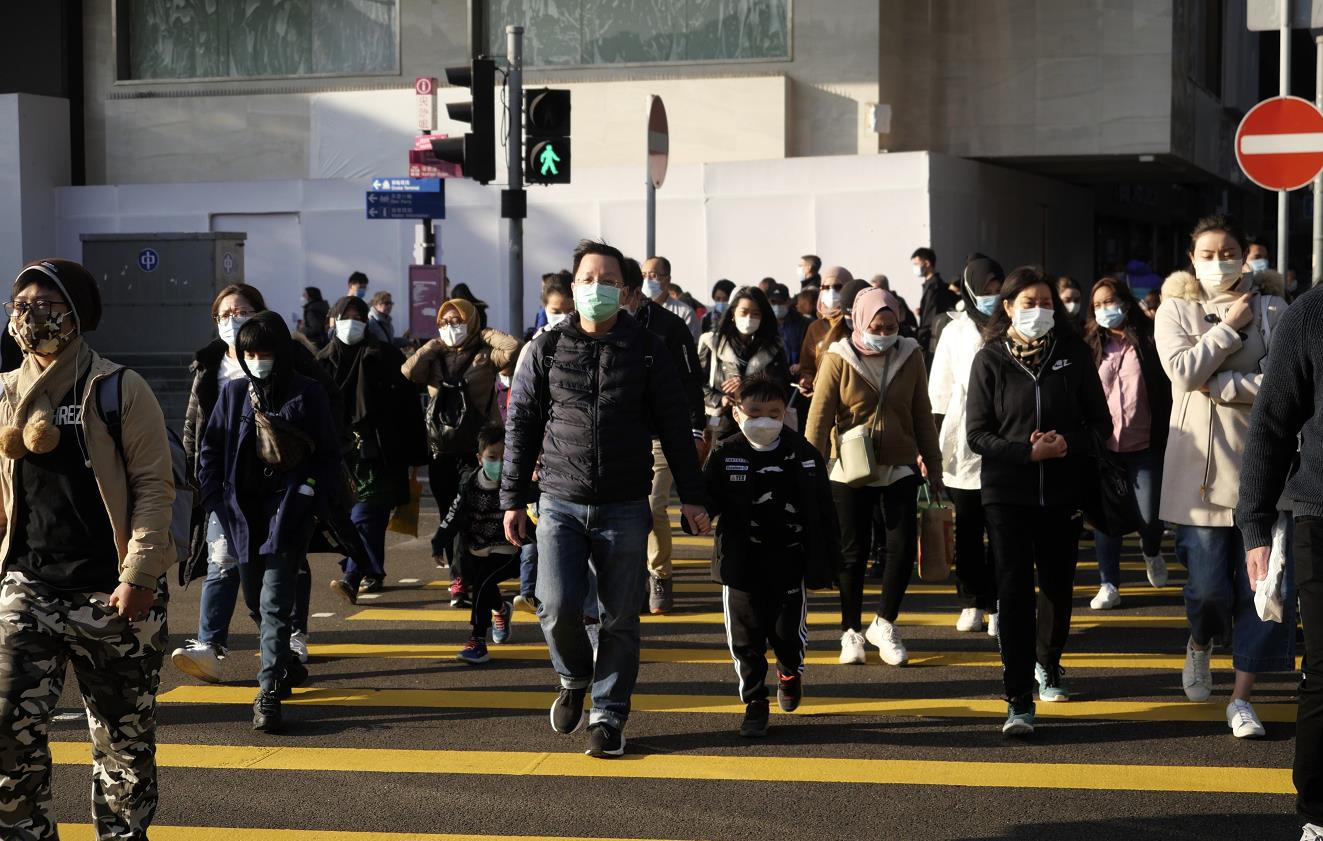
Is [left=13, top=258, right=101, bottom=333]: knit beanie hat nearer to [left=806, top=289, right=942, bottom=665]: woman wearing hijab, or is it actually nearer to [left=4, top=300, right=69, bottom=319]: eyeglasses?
[left=4, top=300, right=69, bottom=319]: eyeglasses

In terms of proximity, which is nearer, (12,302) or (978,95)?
(12,302)

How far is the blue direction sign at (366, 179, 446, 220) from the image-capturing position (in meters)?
22.6

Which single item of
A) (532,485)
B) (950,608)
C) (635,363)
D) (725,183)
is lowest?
(950,608)

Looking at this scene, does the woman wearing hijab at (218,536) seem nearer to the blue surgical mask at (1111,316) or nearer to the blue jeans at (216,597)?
the blue jeans at (216,597)

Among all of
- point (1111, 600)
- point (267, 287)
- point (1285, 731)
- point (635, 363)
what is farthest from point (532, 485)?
point (267, 287)

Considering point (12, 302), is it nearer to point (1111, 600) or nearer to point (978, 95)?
point (1111, 600)

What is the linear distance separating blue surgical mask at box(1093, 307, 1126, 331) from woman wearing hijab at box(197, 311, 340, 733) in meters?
4.84

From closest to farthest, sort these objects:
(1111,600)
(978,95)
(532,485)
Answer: (532,485) → (1111,600) → (978,95)

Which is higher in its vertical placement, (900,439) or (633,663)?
(900,439)

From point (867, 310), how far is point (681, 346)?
5.54 ft

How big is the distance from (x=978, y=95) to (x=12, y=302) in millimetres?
23290

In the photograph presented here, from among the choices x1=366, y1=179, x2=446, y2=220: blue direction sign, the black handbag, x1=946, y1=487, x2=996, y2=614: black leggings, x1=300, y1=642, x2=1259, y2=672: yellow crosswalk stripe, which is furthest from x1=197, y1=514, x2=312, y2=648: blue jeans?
x1=366, y1=179, x2=446, y2=220: blue direction sign

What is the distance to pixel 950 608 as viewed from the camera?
10.3 metres

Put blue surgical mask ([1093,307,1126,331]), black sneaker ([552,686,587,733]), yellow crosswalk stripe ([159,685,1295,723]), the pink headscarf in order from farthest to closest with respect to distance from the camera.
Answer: blue surgical mask ([1093,307,1126,331])
the pink headscarf
yellow crosswalk stripe ([159,685,1295,723])
black sneaker ([552,686,587,733])
